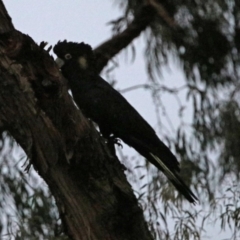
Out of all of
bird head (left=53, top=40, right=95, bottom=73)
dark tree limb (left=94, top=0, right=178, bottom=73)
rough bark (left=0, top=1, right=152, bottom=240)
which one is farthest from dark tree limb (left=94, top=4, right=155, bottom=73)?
rough bark (left=0, top=1, right=152, bottom=240)

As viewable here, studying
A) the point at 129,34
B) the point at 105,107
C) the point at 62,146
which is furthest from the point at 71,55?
the point at 129,34

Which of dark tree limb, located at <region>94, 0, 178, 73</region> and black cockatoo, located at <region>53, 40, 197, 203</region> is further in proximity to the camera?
dark tree limb, located at <region>94, 0, 178, 73</region>

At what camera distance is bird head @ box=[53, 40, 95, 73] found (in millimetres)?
4609

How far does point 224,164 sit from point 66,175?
2.43 metres

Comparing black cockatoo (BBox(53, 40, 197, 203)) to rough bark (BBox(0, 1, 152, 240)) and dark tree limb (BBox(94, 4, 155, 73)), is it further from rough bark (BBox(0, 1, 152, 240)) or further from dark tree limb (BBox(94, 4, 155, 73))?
dark tree limb (BBox(94, 4, 155, 73))

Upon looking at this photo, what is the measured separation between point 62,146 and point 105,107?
1.05 meters

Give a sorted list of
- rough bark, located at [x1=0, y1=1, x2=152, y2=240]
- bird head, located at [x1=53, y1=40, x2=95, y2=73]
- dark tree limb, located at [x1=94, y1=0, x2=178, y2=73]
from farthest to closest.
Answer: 1. dark tree limb, located at [x1=94, y1=0, x2=178, y2=73]
2. bird head, located at [x1=53, y1=40, x2=95, y2=73]
3. rough bark, located at [x1=0, y1=1, x2=152, y2=240]

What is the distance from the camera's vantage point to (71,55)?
461 cm

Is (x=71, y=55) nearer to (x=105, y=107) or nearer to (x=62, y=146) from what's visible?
(x=105, y=107)

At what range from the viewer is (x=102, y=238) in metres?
3.52

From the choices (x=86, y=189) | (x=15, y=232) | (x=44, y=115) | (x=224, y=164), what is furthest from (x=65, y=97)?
(x=224, y=164)

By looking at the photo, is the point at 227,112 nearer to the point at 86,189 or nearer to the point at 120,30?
the point at 120,30

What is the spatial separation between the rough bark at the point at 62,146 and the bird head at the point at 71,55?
1.09m

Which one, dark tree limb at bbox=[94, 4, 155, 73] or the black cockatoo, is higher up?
dark tree limb at bbox=[94, 4, 155, 73]
